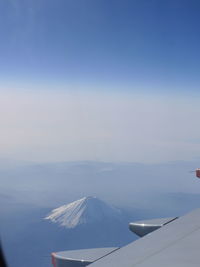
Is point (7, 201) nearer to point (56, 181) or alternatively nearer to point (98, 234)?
point (98, 234)

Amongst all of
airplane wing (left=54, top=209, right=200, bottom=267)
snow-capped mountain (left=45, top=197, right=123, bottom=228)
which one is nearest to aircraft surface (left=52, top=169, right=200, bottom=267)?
airplane wing (left=54, top=209, right=200, bottom=267)

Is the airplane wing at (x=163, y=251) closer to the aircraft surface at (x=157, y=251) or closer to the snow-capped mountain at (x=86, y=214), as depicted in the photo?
the aircraft surface at (x=157, y=251)

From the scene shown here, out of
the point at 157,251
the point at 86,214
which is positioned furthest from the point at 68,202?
the point at 157,251

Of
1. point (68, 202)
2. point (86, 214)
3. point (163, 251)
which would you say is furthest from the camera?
point (68, 202)

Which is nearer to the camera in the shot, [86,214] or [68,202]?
[86,214]

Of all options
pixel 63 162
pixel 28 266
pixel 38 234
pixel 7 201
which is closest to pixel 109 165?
pixel 63 162

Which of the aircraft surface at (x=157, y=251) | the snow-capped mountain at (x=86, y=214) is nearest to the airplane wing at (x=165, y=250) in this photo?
the aircraft surface at (x=157, y=251)

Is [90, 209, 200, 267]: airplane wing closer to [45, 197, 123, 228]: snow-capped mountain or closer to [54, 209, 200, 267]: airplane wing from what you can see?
[54, 209, 200, 267]: airplane wing

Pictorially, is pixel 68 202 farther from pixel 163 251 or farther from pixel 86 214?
pixel 163 251
